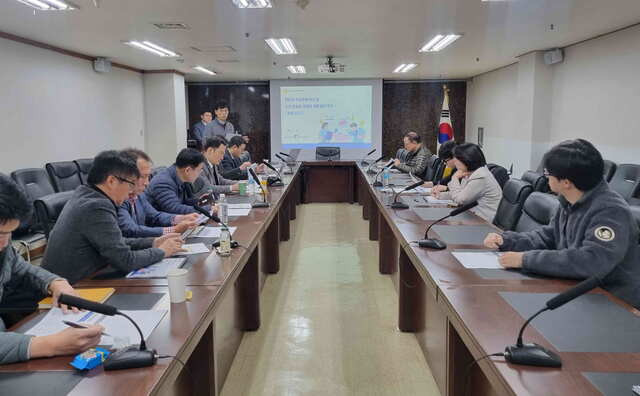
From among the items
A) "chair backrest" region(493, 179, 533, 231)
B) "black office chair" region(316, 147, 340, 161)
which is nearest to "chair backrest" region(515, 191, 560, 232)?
"chair backrest" region(493, 179, 533, 231)

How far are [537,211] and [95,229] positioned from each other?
2255 mm

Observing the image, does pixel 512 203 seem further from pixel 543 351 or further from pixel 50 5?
pixel 50 5

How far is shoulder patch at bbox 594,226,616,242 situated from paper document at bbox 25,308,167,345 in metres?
1.55

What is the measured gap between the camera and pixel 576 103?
6559 millimetres

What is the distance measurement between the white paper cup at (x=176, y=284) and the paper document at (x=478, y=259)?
1.18 metres

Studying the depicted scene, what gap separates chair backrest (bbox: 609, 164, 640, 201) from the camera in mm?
4866

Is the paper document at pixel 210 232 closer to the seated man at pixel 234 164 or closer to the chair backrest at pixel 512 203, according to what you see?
the chair backrest at pixel 512 203

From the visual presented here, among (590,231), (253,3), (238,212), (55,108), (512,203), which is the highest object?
(253,3)

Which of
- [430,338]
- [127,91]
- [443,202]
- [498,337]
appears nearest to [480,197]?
[443,202]

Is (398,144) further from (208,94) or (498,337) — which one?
(498,337)

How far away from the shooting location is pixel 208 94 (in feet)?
36.8

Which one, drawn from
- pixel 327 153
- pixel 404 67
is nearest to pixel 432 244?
pixel 327 153

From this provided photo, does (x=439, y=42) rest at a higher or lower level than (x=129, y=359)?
higher

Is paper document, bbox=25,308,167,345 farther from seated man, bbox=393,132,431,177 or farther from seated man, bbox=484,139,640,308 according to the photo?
seated man, bbox=393,132,431,177
